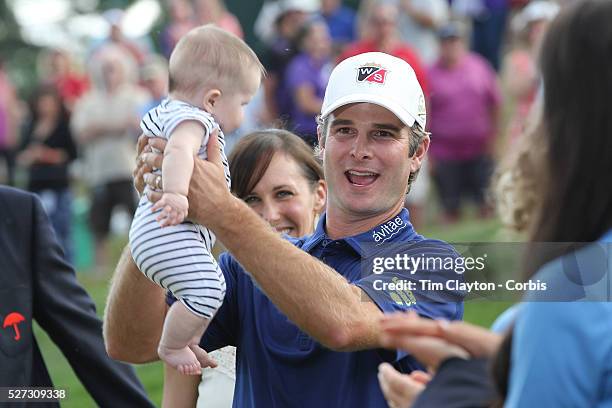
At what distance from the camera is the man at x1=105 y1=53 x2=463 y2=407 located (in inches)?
131

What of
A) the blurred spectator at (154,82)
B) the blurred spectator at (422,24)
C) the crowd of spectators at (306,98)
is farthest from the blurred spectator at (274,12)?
the blurred spectator at (154,82)

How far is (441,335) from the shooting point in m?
2.46

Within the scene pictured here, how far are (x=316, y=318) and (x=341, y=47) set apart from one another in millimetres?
8557

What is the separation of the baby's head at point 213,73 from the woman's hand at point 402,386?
1.20 metres

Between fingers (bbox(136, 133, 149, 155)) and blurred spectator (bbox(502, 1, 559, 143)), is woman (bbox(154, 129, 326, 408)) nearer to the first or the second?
fingers (bbox(136, 133, 149, 155))

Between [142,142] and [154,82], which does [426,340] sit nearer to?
[142,142]

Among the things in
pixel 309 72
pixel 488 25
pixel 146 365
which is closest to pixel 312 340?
pixel 146 365

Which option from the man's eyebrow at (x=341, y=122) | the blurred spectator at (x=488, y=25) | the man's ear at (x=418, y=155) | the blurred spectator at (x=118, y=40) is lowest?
the man's ear at (x=418, y=155)

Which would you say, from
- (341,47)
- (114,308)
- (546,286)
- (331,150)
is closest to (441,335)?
(546,286)

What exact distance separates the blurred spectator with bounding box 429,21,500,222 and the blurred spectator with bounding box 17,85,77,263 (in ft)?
12.2

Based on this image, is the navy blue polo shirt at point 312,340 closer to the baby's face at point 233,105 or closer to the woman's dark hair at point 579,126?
the baby's face at point 233,105

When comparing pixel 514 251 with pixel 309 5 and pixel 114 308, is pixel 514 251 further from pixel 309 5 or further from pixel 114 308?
pixel 309 5

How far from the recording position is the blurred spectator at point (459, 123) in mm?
11445

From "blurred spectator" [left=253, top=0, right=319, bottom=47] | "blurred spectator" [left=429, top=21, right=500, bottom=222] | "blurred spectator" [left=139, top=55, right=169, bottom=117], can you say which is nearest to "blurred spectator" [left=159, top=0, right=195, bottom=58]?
"blurred spectator" [left=139, top=55, right=169, bottom=117]
